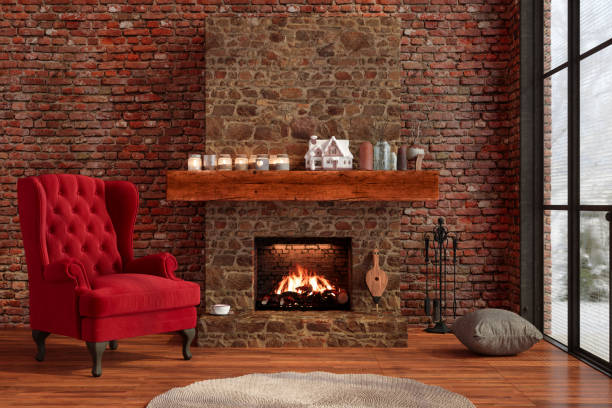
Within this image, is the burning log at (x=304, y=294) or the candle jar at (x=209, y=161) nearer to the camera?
the candle jar at (x=209, y=161)

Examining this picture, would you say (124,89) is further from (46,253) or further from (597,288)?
(597,288)

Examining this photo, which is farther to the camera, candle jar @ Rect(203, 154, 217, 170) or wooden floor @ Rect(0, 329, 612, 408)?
candle jar @ Rect(203, 154, 217, 170)

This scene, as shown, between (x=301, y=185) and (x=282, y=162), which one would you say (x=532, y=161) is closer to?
(x=301, y=185)

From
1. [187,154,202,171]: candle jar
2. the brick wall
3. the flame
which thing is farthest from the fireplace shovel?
[187,154,202,171]: candle jar

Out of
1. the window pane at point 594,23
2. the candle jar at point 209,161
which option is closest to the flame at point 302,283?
the candle jar at point 209,161

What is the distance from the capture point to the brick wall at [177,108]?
5.07 m

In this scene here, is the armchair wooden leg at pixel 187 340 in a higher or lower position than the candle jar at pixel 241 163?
lower

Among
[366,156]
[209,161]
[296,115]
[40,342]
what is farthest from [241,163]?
Answer: [40,342]

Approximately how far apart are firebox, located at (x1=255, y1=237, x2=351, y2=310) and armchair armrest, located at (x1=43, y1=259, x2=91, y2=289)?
5.32 ft

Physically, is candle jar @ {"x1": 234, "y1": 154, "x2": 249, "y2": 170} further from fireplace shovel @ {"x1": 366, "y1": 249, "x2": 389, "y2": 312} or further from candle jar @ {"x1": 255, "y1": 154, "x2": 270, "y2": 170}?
fireplace shovel @ {"x1": 366, "y1": 249, "x2": 389, "y2": 312}

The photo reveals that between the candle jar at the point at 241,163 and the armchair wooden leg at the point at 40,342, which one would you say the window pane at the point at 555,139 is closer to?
the candle jar at the point at 241,163

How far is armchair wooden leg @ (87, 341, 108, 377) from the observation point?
11.6ft

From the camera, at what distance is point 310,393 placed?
3.18m

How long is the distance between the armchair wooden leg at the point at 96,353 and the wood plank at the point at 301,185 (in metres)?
1.31
